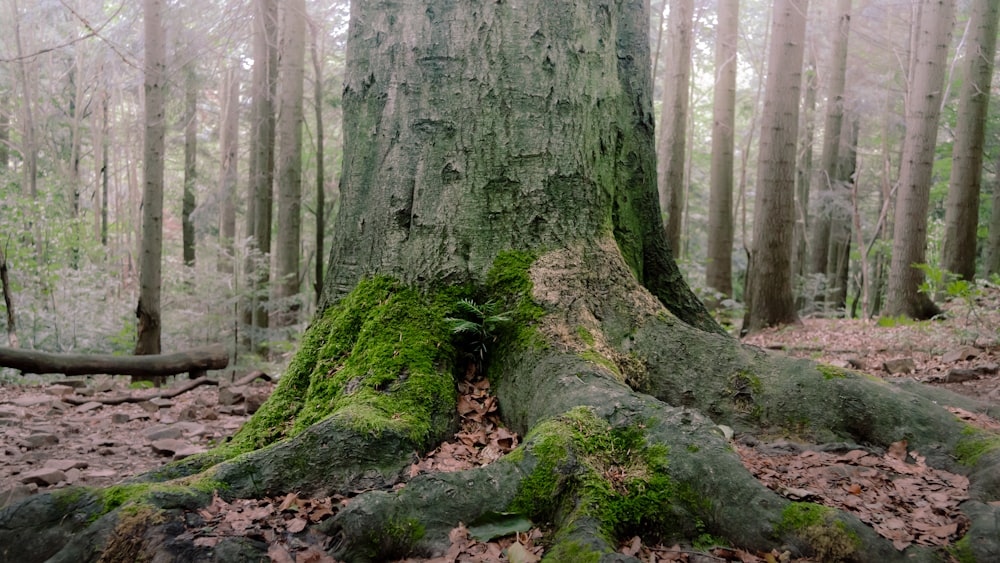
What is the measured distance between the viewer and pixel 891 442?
3.15 meters

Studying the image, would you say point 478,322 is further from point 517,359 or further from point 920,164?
point 920,164

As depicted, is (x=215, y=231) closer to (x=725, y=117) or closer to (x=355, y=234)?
(x=725, y=117)

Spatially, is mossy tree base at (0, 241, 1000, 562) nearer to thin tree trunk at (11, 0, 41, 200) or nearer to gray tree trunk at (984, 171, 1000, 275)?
gray tree trunk at (984, 171, 1000, 275)

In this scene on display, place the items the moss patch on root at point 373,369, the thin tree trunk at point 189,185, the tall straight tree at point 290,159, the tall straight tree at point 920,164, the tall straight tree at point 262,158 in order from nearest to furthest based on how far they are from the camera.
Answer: the moss patch on root at point 373,369, the tall straight tree at point 920,164, the tall straight tree at point 262,158, the tall straight tree at point 290,159, the thin tree trunk at point 189,185

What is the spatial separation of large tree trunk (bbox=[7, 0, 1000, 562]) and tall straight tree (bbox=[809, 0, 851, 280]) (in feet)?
39.3

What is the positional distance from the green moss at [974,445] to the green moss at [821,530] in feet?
3.56

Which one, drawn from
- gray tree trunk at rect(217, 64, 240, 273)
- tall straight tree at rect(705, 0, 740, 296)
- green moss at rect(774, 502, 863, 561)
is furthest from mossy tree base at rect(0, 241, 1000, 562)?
gray tree trunk at rect(217, 64, 240, 273)

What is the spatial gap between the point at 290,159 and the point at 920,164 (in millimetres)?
10501

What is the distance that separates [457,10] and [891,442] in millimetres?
3235

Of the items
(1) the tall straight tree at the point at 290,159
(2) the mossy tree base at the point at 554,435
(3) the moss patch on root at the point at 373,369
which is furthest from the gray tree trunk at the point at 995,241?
(3) the moss patch on root at the point at 373,369

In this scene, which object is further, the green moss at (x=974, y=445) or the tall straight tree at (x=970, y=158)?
the tall straight tree at (x=970, y=158)

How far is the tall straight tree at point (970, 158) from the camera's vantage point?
10.5 m

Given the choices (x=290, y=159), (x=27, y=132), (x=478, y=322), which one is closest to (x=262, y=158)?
(x=290, y=159)

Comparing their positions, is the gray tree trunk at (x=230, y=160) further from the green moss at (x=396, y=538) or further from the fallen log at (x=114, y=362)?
the green moss at (x=396, y=538)
